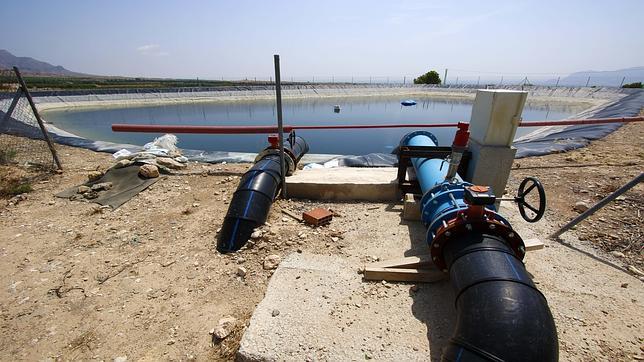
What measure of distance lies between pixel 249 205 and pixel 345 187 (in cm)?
178

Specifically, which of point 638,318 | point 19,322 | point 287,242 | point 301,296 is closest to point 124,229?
point 19,322

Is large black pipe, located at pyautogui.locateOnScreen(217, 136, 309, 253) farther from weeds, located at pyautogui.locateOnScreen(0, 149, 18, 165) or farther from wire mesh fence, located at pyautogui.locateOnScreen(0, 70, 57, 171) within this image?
weeds, located at pyautogui.locateOnScreen(0, 149, 18, 165)

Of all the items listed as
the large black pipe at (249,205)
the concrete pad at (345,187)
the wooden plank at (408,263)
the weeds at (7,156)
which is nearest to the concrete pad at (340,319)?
the wooden plank at (408,263)

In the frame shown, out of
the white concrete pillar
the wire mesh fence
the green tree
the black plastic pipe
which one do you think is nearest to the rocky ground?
the black plastic pipe

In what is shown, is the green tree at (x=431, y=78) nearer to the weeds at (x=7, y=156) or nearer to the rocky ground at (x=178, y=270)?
the rocky ground at (x=178, y=270)

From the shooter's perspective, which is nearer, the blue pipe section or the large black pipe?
the blue pipe section

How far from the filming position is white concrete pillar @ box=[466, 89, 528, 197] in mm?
3479

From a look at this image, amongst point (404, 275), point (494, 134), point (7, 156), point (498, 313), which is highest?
point (494, 134)

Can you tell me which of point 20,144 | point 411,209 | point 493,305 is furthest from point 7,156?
point 493,305

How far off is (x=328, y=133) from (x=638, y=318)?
11.0m

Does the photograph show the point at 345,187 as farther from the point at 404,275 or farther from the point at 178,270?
the point at 178,270

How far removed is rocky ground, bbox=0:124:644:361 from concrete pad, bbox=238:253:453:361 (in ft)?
1.01

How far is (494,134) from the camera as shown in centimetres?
364

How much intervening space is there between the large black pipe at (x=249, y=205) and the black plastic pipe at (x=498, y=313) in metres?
2.58
